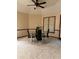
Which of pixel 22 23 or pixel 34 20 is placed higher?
pixel 34 20

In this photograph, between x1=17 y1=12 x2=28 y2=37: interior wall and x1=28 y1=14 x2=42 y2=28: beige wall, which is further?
x1=28 y1=14 x2=42 y2=28: beige wall

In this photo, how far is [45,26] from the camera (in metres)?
11.2

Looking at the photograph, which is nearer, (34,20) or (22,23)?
(22,23)

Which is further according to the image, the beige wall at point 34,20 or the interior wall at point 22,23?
the beige wall at point 34,20
